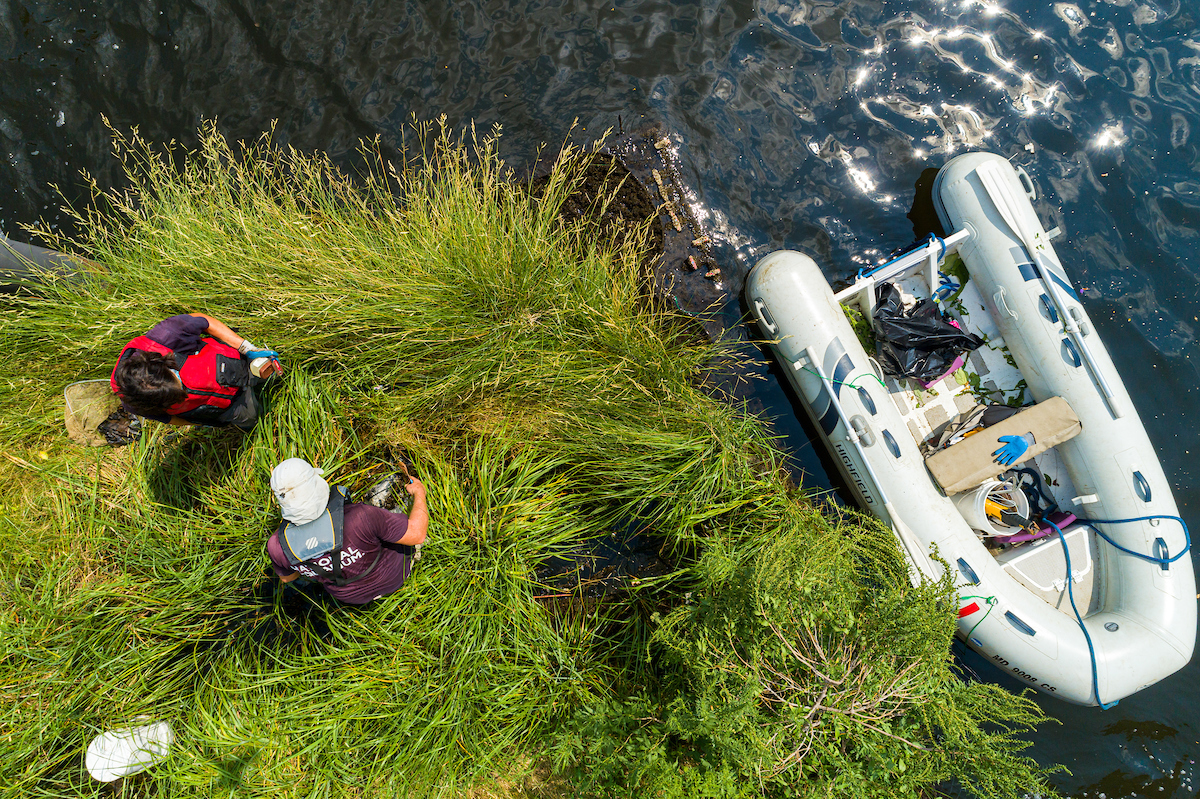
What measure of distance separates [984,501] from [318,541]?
4536 mm

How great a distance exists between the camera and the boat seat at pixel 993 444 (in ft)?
12.5

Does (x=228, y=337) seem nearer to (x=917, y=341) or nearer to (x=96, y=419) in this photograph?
(x=96, y=419)

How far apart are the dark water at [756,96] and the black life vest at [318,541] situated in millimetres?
3388

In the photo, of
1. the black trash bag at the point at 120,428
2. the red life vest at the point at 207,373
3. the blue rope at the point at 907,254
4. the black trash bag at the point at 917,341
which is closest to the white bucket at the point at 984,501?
the black trash bag at the point at 917,341

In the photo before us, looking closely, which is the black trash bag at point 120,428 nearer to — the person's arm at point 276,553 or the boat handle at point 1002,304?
the person's arm at point 276,553

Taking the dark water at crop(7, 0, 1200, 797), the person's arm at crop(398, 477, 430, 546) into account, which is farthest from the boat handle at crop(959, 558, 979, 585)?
the person's arm at crop(398, 477, 430, 546)

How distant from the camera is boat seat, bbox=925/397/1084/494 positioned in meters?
3.82

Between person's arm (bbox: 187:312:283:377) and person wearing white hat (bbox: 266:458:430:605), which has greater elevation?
person's arm (bbox: 187:312:283:377)

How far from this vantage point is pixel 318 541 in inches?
104

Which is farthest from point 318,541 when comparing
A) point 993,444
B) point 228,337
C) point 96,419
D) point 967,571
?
point 993,444

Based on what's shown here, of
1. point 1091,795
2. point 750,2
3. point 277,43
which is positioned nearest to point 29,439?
point 277,43

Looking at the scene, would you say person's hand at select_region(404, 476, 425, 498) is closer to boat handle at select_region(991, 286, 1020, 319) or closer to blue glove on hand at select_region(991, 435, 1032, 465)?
blue glove on hand at select_region(991, 435, 1032, 465)

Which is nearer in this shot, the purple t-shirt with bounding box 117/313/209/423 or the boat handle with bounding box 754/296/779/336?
the purple t-shirt with bounding box 117/313/209/423

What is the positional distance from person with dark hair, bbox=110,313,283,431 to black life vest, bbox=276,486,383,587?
0.87 m
